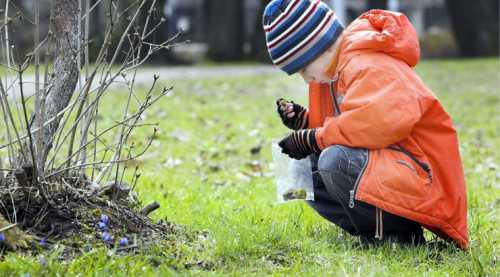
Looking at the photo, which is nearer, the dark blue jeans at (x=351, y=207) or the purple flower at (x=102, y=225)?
the purple flower at (x=102, y=225)

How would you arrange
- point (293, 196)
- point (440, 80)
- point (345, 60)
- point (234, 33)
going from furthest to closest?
point (234, 33)
point (440, 80)
point (293, 196)
point (345, 60)

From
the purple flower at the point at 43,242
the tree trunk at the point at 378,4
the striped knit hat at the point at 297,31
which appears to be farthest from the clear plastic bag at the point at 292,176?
the tree trunk at the point at 378,4

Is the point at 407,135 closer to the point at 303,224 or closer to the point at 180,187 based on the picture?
the point at 303,224

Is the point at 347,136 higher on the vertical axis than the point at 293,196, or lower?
higher

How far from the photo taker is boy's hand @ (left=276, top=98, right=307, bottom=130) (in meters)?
3.52

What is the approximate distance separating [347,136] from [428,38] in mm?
22353

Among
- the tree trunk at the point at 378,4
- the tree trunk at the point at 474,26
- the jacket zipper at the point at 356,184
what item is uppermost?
the jacket zipper at the point at 356,184

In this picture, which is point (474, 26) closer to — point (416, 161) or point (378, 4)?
point (378, 4)

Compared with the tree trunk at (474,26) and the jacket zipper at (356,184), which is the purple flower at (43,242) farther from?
the tree trunk at (474,26)

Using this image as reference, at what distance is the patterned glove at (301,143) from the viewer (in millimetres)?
3211

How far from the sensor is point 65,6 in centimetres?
325

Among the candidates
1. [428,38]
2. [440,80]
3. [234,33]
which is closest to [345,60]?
[440,80]

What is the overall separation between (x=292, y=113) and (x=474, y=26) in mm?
19181

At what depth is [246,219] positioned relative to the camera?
365 cm
